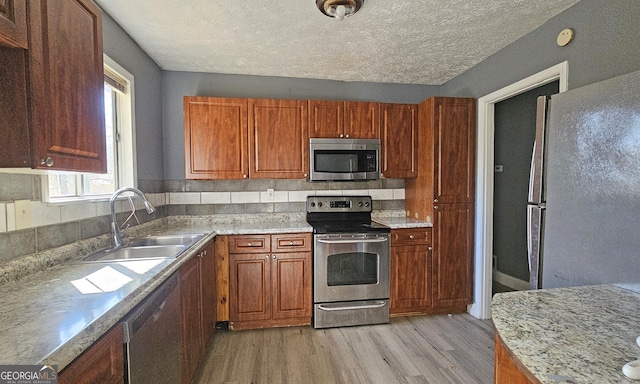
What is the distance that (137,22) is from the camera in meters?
1.91

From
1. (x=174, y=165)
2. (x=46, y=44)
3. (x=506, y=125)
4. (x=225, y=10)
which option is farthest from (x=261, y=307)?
(x=506, y=125)

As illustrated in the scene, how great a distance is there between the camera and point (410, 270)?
260cm

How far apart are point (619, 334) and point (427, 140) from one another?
6.94 feet

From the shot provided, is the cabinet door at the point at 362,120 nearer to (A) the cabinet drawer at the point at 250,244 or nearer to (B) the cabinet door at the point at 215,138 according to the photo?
(B) the cabinet door at the point at 215,138

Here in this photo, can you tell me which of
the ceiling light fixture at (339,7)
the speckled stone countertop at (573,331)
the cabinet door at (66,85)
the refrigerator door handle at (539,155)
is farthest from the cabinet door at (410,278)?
the cabinet door at (66,85)

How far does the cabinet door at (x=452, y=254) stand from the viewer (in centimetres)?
261

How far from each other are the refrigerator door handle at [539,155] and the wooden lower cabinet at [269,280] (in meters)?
1.69

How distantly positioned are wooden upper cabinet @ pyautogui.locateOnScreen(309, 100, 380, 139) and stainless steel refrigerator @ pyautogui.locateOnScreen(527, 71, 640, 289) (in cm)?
143

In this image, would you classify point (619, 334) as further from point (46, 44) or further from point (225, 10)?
point (225, 10)

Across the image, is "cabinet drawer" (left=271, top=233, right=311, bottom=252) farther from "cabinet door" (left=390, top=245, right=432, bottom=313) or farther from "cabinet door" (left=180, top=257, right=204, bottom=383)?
"cabinet door" (left=390, top=245, right=432, bottom=313)

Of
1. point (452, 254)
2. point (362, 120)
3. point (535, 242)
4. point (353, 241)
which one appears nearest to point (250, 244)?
point (353, 241)

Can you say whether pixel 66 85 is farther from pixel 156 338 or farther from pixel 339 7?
pixel 339 7

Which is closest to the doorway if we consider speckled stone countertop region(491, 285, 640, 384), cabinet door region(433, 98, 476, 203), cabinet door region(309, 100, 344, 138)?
cabinet door region(433, 98, 476, 203)

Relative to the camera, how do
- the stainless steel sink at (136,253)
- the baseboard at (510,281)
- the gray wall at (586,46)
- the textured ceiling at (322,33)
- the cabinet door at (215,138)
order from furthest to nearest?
the baseboard at (510,281), the cabinet door at (215,138), the textured ceiling at (322,33), the stainless steel sink at (136,253), the gray wall at (586,46)
